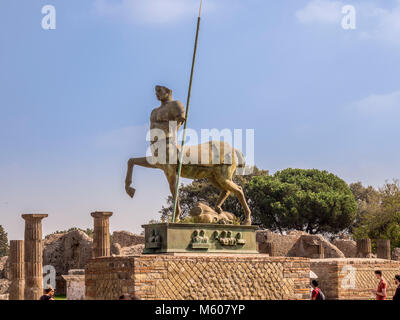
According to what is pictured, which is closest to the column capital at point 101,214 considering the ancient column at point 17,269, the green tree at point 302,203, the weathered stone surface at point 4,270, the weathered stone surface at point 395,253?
the ancient column at point 17,269

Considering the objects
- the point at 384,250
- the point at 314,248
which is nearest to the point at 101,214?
the point at 314,248

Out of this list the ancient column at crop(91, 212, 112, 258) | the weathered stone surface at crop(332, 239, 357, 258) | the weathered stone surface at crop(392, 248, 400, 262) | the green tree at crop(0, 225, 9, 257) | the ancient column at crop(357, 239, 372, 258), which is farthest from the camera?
the green tree at crop(0, 225, 9, 257)

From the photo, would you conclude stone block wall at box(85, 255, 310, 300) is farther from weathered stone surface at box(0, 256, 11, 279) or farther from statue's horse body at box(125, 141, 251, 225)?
weathered stone surface at box(0, 256, 11, 279)

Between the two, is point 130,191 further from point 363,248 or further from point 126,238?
point 126,238

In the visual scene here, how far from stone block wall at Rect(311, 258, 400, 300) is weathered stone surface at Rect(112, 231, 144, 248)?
15015mm

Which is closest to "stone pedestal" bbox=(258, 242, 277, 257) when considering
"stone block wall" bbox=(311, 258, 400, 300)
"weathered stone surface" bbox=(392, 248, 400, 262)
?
"stone block wall" bbox=(311, 258, 400, 300)

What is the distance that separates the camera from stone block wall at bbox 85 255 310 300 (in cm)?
1115

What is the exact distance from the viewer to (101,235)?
21.3m

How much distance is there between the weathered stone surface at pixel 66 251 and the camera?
30719mm

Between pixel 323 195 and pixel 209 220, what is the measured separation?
98.2 ft

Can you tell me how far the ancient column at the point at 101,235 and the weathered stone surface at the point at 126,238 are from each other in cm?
1139
